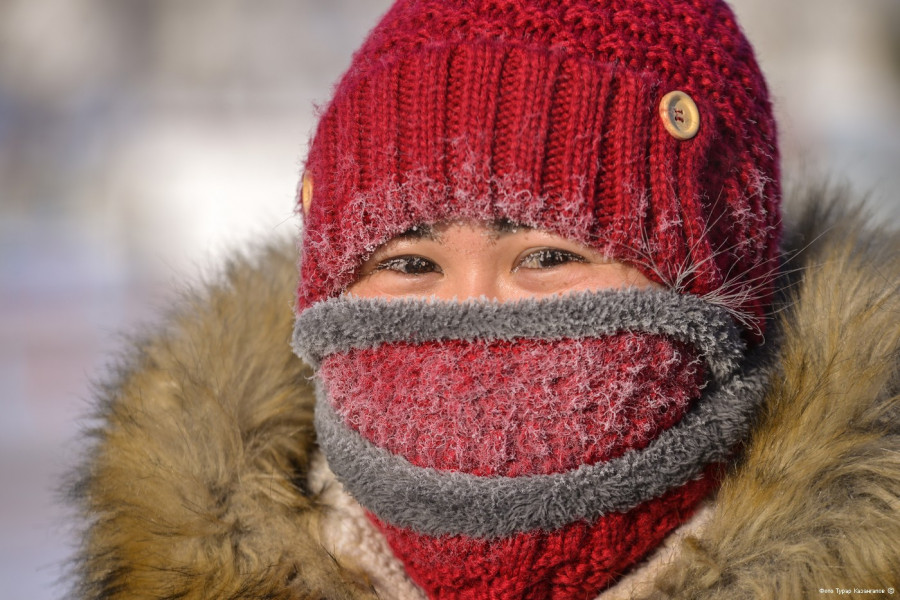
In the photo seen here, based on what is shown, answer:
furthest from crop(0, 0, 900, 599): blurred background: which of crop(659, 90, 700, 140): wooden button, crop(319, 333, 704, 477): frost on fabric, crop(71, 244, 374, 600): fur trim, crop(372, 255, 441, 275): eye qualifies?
crop(659, 90, 700, 140): wooden button

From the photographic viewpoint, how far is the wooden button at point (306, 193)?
1.35m

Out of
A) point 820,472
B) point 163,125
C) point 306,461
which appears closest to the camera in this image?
point 820,472

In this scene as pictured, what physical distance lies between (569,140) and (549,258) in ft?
0.54

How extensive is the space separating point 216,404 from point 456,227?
1.81 feet

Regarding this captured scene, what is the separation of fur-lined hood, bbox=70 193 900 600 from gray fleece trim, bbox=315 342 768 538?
5 cm

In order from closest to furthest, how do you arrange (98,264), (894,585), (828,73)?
(894,585)
(98,264)
(828,73)

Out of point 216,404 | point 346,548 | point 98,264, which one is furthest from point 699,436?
point 98,264

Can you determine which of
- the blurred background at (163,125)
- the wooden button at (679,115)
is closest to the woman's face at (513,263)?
the wooden button at (679,115)

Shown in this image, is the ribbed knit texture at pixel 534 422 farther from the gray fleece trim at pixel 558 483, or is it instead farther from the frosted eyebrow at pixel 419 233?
the frosted eyebrow at pixel 419 233

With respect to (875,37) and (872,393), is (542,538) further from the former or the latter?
(875,37)

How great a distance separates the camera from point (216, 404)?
1443 millimetres

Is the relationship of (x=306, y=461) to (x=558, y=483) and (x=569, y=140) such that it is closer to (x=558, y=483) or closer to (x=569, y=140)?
(x=558, y=483)

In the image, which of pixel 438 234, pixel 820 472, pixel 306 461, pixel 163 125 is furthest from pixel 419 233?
pixel 163 125

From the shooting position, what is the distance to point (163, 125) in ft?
24.4
